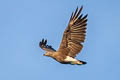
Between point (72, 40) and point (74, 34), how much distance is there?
11.7 inches

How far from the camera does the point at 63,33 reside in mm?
17531

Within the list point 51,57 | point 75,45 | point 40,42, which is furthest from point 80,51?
point 40,42

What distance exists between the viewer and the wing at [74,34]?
1744 centimetres

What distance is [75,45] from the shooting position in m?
17.7

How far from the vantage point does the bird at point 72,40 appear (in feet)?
57.1

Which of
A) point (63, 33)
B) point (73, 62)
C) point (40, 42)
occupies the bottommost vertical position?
point (73, 62)

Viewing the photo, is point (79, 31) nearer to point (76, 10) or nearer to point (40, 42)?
point (76, 10)

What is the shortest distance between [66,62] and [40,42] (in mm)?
4110

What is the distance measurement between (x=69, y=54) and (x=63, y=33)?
1.10m

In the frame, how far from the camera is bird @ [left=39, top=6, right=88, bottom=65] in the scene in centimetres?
1741

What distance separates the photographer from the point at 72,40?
697 inches

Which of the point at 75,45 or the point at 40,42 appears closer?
the point at 75,45

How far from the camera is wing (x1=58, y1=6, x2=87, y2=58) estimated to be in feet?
57.2

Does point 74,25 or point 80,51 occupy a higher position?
point 74,25
